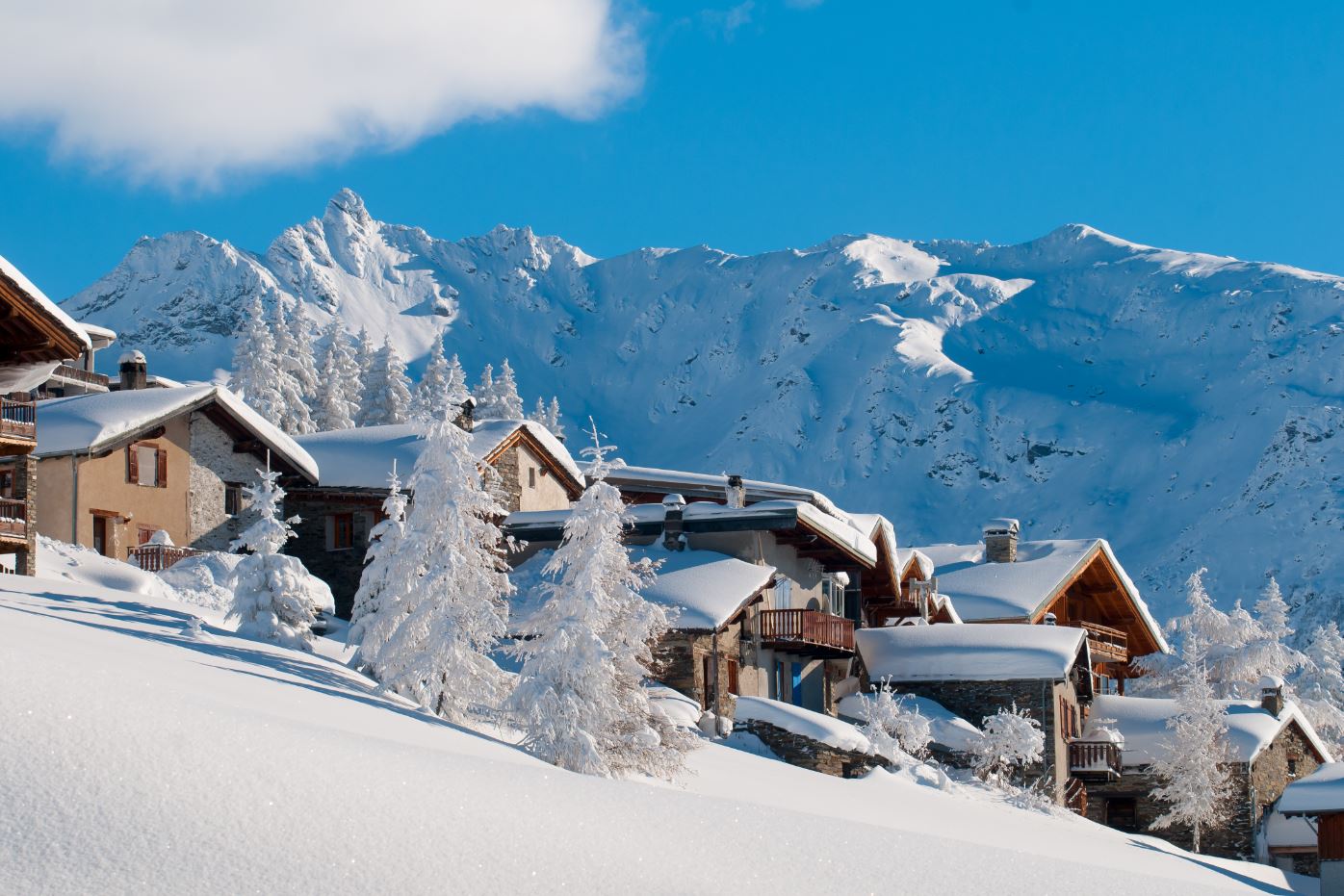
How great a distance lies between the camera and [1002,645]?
4253cm

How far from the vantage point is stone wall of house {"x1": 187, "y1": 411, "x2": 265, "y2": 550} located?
141 feet

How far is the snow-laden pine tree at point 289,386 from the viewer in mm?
74625

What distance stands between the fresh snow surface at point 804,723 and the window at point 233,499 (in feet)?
56.8

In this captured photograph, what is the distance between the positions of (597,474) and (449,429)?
258 centimetres

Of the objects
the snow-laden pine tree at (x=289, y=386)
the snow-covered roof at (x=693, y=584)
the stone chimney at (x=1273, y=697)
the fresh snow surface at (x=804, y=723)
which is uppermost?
the snow-laden pine tree at (x=289, y=386)

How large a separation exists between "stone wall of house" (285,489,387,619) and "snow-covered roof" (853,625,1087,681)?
1394 centimetres

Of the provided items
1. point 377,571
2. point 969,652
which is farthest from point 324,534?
point 377,571

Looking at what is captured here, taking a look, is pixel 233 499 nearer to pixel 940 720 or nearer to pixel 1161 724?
pixel 940 720

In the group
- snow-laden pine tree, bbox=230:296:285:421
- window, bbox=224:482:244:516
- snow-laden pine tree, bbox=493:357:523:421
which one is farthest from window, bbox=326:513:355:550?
snow-laden pine tree, bbox=493:357:523:421

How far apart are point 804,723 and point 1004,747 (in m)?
8.46

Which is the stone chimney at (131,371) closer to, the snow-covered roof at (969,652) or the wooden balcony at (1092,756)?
the snow-covered roof at (969,652)

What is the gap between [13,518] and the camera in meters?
30.3

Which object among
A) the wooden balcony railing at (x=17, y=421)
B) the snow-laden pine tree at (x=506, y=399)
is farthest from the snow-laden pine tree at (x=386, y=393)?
the wooden balcony railing at (x=17, y=421)

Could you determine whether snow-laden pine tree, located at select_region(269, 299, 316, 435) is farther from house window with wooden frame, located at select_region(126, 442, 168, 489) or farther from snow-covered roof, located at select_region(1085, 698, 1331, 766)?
snow-covered roof, located at select_region(1085, 698, 1331, 766)
